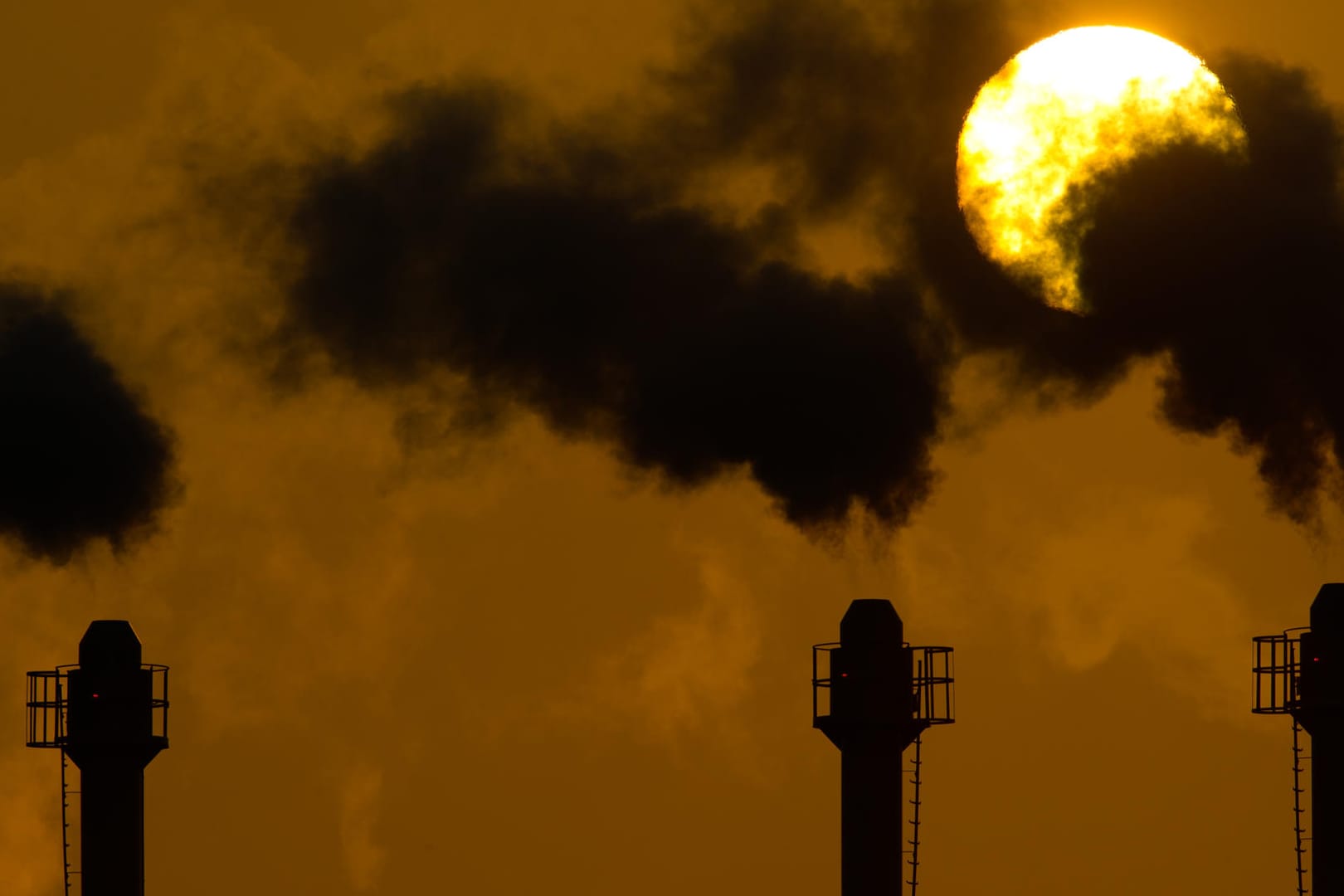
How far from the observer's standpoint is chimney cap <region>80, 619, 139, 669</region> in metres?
51.5

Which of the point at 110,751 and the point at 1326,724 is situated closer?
the point at 1326,724

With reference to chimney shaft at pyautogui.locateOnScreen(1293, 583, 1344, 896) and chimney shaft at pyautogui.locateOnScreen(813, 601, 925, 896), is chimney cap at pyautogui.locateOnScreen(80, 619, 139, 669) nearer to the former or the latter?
chimney shaft at pyautogui.locateOnScreen(813, 601, 925, 896)

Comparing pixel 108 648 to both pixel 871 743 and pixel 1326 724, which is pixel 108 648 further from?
pixel 1326 724

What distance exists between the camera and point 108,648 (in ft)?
169

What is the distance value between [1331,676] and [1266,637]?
62.8 inches

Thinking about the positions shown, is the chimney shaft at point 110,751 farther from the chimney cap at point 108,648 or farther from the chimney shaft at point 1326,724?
the chimney shaft at point 1326,724

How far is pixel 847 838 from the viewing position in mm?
50750

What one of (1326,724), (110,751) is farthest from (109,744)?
(1326,724)

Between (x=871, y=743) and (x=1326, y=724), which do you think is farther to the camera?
(x=871, y=743)

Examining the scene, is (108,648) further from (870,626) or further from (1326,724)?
(1326,724)

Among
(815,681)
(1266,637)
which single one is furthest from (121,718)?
(1266,637)

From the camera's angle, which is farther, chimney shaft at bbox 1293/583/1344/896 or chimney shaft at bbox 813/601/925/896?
chimney shaft at bbox 813/601/925/896

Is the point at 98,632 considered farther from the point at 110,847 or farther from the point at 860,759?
the point at 860,759

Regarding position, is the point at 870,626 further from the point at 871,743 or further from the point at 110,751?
A: the point at 110,751
